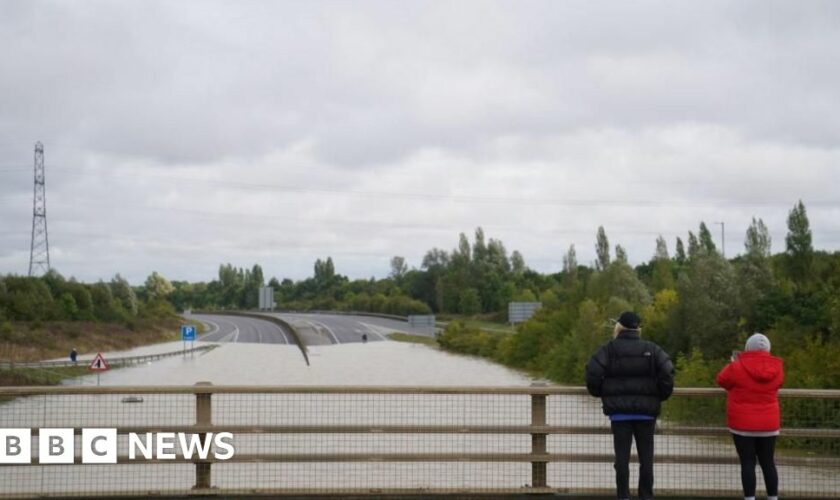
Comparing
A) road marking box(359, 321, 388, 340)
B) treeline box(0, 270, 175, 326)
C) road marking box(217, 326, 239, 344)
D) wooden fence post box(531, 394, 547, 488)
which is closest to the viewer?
wooden fence post box(531, 394, 547, 488)

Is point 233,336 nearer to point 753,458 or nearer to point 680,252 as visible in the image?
point 680,252

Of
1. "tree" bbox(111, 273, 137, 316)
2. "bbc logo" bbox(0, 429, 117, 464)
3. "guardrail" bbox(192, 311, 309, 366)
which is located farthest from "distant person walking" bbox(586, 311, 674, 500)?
"tree" bbox(111, 273, 137, 316)

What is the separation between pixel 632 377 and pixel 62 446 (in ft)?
21.3

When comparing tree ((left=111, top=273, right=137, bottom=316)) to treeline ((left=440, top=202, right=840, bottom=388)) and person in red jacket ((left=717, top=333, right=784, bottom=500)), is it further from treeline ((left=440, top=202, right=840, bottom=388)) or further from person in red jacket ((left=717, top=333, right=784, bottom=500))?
Answer: person in red jacket ((left=717, top=333, right=784, bottom=500))

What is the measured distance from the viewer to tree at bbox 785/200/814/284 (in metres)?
52.8

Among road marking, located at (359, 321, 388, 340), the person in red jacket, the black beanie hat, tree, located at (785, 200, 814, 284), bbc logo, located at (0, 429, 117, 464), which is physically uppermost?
tree, located at (785, 200, 814, 284)

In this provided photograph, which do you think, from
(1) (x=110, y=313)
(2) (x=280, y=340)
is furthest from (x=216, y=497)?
(2) (x=280, y=340)

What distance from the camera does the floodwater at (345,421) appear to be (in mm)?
12133

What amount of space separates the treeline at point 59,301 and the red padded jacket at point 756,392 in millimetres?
85199

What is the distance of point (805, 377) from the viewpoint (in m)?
27.8

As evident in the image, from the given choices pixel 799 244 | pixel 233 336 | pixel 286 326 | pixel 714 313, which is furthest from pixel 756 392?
pixel 286 326

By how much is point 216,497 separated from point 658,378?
5.00 meters

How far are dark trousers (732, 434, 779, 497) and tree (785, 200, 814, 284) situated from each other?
44382 millimetres

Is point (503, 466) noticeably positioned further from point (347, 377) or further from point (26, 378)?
point (347, 377)
